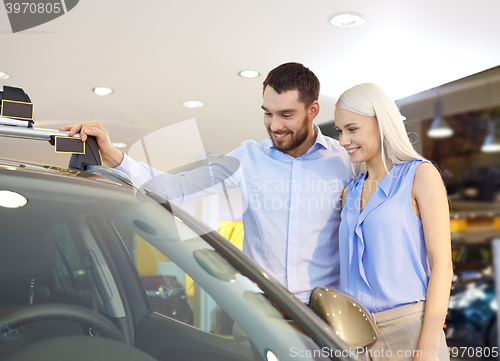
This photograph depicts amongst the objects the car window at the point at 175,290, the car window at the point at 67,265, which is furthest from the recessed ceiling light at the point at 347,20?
the car window at the point at 67,265

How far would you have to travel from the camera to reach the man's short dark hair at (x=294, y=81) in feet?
5.41

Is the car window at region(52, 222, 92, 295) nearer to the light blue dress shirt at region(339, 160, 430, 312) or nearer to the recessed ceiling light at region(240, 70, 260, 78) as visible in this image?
the light blue dress shirt at region(339, 160, 430, 312)

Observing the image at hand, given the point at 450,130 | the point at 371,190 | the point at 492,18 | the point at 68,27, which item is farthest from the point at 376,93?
the point at 450,130

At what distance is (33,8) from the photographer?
2.95 meters

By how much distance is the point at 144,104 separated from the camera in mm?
4891

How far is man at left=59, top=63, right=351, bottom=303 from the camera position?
1505mm

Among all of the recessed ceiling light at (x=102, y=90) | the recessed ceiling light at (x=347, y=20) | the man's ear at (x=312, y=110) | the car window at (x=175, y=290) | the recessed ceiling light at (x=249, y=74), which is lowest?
the car window at (x=175, y=290)

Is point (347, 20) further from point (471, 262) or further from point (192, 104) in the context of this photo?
point (471, 262)

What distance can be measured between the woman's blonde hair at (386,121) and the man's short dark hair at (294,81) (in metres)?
0.27

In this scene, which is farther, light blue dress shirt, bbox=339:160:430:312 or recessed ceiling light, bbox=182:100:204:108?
recessed ceiling light, bbox=182:100:204:108

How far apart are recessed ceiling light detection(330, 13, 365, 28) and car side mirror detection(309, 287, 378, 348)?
264 cm

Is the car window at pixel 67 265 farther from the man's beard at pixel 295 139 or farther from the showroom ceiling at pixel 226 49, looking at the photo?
the showroom ceiling at pixel 226 49

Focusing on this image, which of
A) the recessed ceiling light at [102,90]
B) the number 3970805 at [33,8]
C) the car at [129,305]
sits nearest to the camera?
the car at [129,305]

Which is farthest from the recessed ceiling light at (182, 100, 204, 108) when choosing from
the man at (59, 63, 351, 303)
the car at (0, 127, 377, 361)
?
the car at (0, 127, 377, 361)
